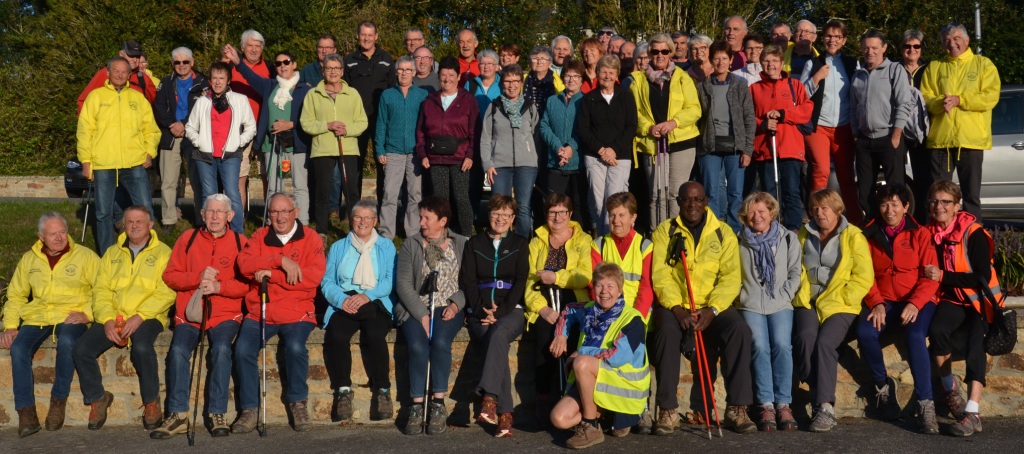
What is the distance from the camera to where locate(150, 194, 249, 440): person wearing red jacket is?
7855mm

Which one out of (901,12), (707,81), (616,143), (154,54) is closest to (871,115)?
(707,81)

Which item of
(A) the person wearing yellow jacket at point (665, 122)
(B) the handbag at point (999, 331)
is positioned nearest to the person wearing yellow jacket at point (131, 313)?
(A) the person wearing yellow jacket at point (665, 122)

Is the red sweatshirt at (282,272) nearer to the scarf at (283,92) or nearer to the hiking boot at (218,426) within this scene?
the hiking boot at (218,426)

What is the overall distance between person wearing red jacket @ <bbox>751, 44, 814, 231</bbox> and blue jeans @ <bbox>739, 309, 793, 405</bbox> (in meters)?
2.50

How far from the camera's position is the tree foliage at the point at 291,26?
2227 centimetres

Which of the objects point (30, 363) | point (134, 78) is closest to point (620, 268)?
point (30, 363)

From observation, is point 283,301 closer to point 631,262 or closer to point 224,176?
point 631,262

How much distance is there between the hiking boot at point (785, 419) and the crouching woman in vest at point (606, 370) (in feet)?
3.11

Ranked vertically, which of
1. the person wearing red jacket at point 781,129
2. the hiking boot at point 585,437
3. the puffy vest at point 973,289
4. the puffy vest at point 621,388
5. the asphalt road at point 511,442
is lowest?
the asphalt road at point 511,442

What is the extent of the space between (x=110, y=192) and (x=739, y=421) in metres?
6.19

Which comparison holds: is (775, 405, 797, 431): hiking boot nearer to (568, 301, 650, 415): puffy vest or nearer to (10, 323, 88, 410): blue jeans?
(568, 301, 650, 415): puffy vest

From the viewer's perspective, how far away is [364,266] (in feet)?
27.2

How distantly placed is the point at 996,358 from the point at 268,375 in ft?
16.9

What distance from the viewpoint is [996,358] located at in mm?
7922
